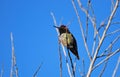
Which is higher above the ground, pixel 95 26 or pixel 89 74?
pixel 95 26

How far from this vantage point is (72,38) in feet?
13.5

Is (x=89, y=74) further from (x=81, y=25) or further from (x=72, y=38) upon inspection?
(x=72, y=38)

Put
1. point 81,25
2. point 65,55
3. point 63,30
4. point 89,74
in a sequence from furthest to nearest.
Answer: point 63,30, point 65,55, point 81,25, point 89,74

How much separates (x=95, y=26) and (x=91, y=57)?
0.86ft

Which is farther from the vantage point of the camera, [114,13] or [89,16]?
Answer: [89,16]

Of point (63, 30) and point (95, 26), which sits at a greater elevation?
point (63, 30)

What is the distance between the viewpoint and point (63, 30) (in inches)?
161

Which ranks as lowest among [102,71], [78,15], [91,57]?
[102,71]

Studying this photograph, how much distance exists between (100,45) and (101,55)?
0.54 ft

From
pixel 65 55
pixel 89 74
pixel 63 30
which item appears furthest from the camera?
pixel 63 30

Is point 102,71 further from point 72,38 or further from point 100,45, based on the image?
point 72,38

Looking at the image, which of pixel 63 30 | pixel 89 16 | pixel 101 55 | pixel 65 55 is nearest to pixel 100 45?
pixel 101 55

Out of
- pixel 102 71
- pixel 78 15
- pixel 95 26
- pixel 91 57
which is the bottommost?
pixel 102 71

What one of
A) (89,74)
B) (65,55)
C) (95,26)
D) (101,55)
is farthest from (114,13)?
(65,55)
